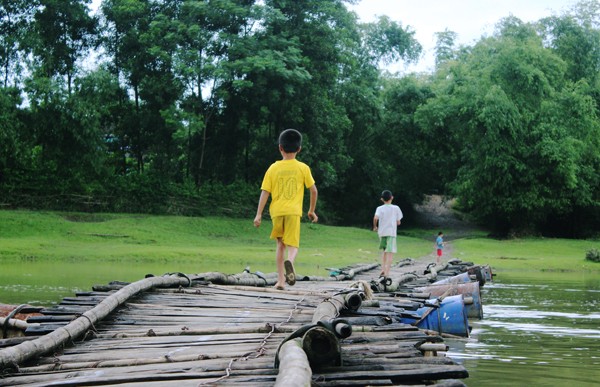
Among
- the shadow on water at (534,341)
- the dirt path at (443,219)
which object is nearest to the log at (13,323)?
the shadow on water at (534,341)

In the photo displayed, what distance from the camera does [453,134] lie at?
39344mm

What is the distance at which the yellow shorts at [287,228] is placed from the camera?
884 centimetres

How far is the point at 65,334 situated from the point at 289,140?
3.83 meters

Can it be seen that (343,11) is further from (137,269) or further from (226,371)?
(226,371)

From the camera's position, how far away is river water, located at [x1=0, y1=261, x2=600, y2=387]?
7.43 m

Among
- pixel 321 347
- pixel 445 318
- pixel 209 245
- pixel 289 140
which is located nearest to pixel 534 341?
pixel 445 318

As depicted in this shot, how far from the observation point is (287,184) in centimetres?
880

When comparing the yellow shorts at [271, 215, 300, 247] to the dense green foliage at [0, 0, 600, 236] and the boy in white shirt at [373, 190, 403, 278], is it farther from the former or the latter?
the dense green foliage at [0, 0, 600, 236]

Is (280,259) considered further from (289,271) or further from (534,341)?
(534,341)

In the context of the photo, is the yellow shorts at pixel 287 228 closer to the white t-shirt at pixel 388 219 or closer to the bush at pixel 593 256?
the white t-shirt at pixel 388 219

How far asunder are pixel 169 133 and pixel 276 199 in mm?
26236

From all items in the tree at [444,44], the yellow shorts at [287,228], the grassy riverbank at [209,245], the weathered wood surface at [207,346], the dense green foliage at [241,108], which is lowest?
the grassy riverbank at [209,245]

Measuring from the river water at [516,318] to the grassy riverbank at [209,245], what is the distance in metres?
1.50

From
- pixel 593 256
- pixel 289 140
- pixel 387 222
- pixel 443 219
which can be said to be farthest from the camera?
pixel 443 219
